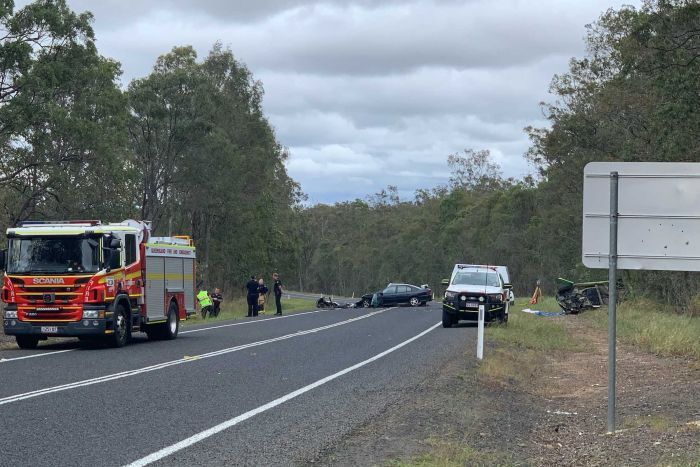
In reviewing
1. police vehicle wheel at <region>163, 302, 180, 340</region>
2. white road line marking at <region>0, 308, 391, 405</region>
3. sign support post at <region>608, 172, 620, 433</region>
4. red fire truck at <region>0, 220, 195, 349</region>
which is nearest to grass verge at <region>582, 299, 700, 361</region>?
sign support post at <region>608, 172, 620, 433</region>

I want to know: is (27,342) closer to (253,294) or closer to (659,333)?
(659,333)

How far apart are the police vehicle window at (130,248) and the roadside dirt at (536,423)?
8.16 metres

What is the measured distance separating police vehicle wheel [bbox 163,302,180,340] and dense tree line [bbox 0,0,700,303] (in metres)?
9.46

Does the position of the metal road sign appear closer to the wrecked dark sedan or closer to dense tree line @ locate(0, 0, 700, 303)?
dense tree line @ locate(0, 0, 700, 303)

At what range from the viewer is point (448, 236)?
105 metres

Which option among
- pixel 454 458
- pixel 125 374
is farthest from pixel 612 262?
pixel 125 374

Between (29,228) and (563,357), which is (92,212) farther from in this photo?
(563,357)

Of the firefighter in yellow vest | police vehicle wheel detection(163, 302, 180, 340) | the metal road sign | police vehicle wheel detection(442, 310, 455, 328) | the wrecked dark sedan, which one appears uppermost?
the metal road sign

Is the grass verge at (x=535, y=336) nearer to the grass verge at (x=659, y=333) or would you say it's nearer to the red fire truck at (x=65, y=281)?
the grass verge at (x=659, y=333)

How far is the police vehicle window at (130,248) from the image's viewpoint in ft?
66.8

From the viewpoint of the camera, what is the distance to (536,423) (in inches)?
423

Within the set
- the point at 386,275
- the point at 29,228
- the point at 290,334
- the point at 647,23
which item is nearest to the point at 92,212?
the point at 290,334

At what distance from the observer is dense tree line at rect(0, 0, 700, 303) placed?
93.6ft

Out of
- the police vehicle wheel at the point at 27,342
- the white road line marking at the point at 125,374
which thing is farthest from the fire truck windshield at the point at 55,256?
the white road line marking at the point at 125,374
